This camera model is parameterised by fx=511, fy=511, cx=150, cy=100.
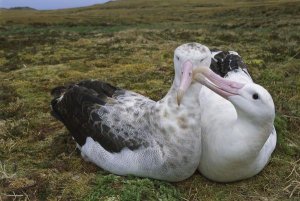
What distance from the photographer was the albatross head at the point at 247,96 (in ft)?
15.1

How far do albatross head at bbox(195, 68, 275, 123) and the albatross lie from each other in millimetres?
164

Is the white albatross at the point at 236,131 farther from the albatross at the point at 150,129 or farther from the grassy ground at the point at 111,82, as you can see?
the grassy ground at the point at 111,82

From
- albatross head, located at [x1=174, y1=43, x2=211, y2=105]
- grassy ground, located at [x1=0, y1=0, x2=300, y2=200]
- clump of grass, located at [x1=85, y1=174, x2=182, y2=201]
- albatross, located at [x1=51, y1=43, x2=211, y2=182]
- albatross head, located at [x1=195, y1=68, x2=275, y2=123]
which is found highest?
albatross head, located at [x1=174, y1=43, x2=211, y2=105]

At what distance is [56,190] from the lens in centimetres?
518

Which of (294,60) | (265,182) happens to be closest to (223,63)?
(265,182)

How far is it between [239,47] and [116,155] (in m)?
9.29

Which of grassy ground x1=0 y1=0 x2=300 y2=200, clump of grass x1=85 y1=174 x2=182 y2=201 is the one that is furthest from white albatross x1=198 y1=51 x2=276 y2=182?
clump of grass x1=85 y1=174 x2=182 y2=201

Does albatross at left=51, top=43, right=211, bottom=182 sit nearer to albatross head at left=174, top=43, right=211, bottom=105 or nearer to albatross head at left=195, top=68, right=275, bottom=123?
albatross head at left=174, top=43, right=211, bottom=105

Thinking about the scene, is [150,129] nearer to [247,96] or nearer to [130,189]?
[130,189]

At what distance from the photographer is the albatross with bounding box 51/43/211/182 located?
191 inches

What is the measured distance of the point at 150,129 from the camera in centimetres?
511

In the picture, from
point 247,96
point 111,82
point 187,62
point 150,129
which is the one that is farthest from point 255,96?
point 111,82

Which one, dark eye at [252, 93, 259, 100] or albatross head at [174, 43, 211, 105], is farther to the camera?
albatross head at [174, 43, 211, 105]

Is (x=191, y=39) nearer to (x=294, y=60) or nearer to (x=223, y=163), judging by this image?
(x=294, y=60)
